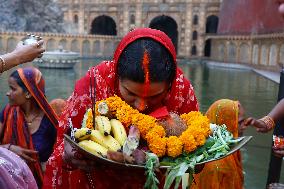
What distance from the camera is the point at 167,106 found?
73.8 inches

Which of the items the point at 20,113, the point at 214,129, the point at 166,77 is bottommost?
the point at 20,113

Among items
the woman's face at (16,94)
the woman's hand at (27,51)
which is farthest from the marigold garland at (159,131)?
the woman's face at (16,94)

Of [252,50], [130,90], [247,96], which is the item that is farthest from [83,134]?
[252,50]

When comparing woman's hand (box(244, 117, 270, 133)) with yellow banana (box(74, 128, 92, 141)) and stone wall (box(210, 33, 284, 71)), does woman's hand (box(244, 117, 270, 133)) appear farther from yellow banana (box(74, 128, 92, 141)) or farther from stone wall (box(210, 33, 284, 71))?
stone wall (box(210, 33, 284, 71))

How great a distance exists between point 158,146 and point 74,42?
96.4ft

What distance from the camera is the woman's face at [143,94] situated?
1.63m

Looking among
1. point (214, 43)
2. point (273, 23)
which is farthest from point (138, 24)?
point (273, 23)

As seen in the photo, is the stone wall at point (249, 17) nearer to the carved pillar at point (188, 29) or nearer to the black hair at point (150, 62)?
the carved pillar at point (188, 29)

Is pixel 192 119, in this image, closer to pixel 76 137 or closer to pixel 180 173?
pixel 180 173

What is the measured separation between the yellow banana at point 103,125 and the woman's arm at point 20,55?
570 mm

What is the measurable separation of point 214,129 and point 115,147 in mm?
481

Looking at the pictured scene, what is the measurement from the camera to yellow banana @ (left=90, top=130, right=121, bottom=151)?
1.53m

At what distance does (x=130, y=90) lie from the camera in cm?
167

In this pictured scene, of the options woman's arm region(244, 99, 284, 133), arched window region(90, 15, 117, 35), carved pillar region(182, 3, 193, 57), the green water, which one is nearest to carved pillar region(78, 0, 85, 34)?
arched window region(90, 15, 117, 35)
